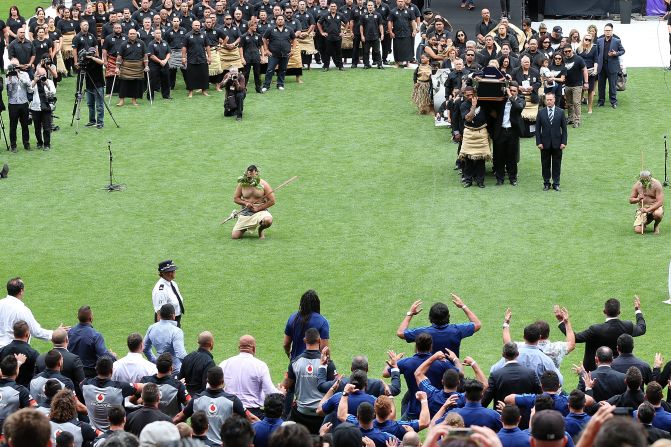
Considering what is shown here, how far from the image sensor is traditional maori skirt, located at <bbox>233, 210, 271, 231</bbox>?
1989 centimetres

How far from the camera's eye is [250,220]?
19922 millimetres

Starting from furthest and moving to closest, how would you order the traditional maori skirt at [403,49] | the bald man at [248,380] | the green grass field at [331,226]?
1. the traditional maori skirt at [403,49]
2. the green grass field at [331,226]
3. the bald man at [248,380]

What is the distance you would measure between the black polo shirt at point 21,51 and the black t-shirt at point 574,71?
455 inches

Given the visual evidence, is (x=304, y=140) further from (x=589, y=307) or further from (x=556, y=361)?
(x=556, y=361)

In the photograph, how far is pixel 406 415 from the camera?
38.7 feet

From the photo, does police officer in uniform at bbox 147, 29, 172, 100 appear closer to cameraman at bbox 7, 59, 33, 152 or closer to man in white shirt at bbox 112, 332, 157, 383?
cameraman at bbox 7, 59, 33, 152

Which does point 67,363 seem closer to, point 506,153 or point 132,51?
point 506,153

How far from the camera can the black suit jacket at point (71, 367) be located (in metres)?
12.0

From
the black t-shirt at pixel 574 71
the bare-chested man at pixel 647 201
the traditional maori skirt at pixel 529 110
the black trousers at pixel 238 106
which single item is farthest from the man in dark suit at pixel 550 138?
the black trousers at pixel 238 106

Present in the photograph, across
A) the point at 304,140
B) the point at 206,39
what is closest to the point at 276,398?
the point at 304,140

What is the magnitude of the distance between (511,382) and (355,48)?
68.0 feet

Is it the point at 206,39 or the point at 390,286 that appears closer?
the point at 390,286

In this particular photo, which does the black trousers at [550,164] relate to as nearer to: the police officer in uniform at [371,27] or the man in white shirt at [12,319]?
the police officer in uniform at [371,27]

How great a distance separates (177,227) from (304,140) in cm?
565
